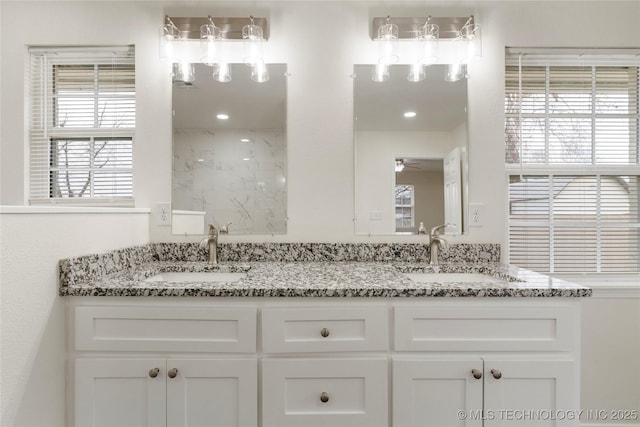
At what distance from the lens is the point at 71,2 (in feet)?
6.42

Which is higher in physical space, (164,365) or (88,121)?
(88,121)

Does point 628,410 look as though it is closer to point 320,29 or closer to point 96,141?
point 320,29

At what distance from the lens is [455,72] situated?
192cm

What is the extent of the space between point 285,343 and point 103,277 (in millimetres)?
838

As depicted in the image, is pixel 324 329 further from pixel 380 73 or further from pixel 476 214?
pixel 380 73

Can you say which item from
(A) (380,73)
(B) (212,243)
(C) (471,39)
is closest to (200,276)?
(B) (212,243)

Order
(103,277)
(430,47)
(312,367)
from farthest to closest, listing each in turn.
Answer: (430,47) → (103,277) → (312,367)

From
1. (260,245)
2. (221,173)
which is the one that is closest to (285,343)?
(260,245)

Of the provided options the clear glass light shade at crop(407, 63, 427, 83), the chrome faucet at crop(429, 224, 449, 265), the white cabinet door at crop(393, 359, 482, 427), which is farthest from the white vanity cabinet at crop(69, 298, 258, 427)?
the clear glass light shade at crop(407, 63, 427, 83)

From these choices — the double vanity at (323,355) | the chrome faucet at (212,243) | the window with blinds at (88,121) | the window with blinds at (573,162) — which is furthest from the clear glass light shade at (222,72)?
the window with blinds at (573,162)

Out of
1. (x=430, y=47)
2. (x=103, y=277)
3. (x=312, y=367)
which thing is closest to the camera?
(x=312, y=367)

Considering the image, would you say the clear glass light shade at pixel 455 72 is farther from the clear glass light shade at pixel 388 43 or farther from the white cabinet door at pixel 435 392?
the white cabinet door at pixel 435 392

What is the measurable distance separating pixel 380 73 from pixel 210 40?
94cm

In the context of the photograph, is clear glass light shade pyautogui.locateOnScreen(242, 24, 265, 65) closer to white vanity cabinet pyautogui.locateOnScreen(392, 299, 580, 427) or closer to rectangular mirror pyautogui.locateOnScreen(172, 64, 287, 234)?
rectangular mirror pyautogui.locateOnScreen(172, 64, 287, 234)
